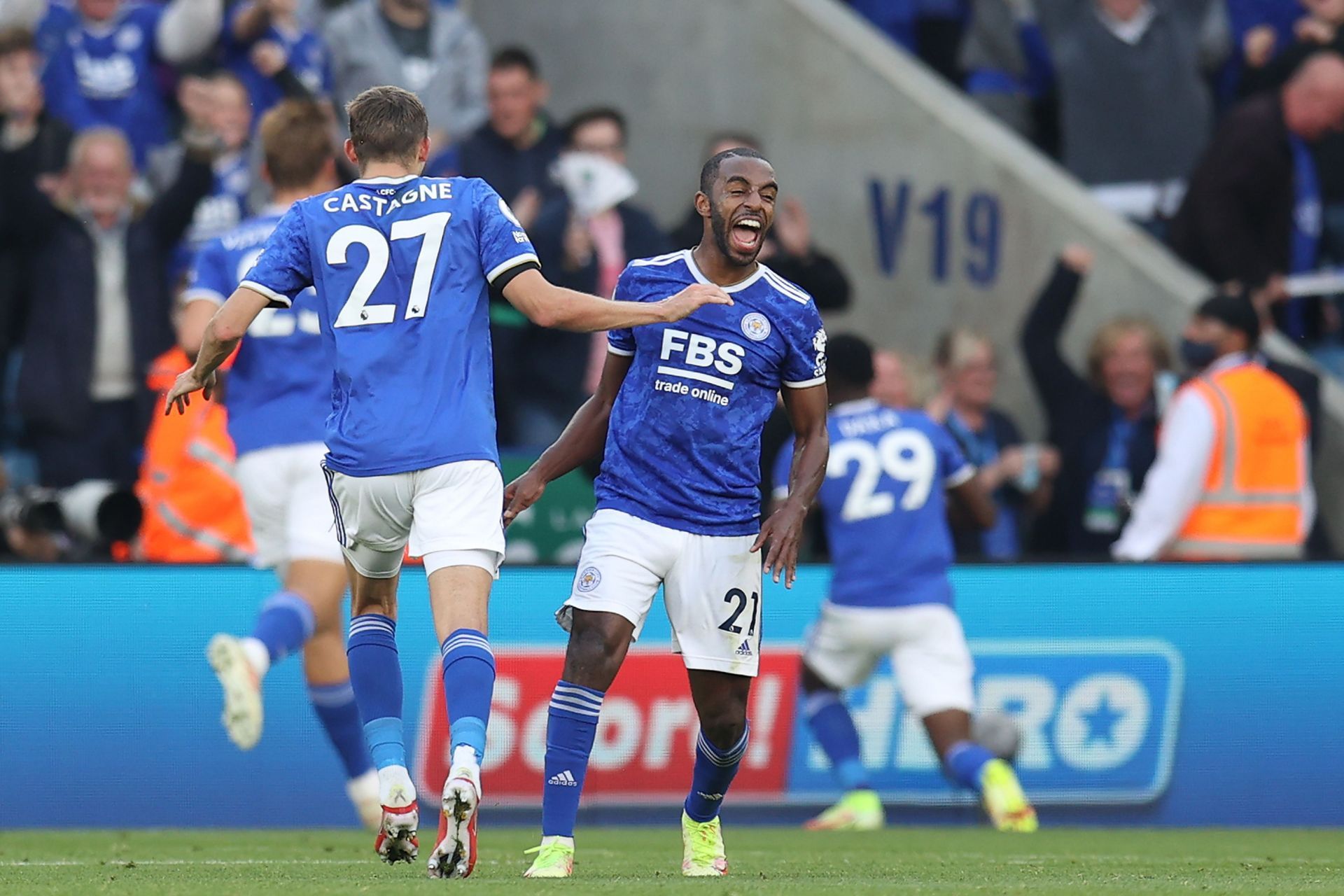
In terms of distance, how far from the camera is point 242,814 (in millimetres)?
10117

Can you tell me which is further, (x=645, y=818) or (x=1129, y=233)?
(x=1129, y=233)

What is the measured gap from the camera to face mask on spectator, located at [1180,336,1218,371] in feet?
35.7

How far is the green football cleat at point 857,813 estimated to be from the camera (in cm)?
987

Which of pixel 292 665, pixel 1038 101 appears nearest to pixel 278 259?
pixel 292 665

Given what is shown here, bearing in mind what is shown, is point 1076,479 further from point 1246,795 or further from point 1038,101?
point 1038,101

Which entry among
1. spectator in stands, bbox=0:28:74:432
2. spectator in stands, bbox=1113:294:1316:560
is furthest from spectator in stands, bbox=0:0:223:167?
spectator in stands, bbox=1113:294:1316:560

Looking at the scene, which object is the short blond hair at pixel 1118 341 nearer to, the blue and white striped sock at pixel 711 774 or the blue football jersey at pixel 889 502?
the blue football jersey at pixel 889 502

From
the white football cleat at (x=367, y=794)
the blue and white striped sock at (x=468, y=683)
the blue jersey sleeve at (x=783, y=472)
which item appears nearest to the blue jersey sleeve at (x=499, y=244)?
the blue and white striped sock at (x=468, y=683)

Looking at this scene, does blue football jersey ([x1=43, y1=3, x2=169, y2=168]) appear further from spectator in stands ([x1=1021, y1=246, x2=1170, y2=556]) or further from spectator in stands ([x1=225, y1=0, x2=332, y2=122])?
spectator in stands ([x1=1021, y1=246, x2=1170, y2=556])

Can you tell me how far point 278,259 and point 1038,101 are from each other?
28.8 feet

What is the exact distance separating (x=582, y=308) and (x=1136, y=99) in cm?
849

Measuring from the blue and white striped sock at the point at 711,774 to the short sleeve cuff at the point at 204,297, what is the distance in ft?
9.04

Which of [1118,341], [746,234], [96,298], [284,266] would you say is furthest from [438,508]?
[1118,341]

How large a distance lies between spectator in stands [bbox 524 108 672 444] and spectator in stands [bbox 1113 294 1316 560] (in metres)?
3.08
